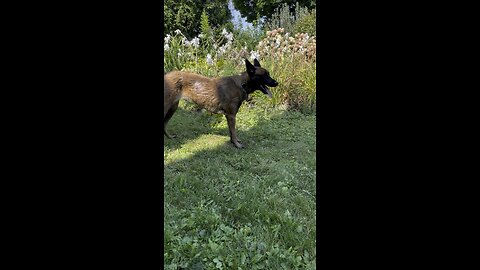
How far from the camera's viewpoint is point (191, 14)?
551 inches

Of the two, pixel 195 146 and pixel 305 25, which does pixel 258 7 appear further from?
pixel 195 146

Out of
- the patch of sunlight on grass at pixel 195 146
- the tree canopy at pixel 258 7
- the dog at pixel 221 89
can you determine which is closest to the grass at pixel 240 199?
the patch of sunlight on grass at pixel 195 146

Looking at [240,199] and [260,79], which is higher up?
[260,79]

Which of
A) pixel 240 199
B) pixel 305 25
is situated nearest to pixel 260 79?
pixel 240 199

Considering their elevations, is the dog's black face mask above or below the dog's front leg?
above

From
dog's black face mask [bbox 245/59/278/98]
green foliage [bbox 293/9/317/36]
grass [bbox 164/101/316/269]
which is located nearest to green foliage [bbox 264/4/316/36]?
green foliage [bbox 293/9/317/36]

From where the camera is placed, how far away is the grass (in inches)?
65.7

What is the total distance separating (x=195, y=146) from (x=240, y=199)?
1.61 metres

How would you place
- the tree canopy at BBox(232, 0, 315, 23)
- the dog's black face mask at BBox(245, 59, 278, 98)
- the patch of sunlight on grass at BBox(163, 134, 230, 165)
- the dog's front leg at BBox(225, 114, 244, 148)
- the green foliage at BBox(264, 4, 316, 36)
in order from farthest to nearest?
the tree canopy at BBox(232, 0, 315, 23) → the green foliage at BBox(264, 4, 316, 36) → the dog's black face mask at BBox(245, 59, 278, 98) → the dog's front leg at BBox(225, 114, 244, 148) → the patch of sunlight on grass at BBox(163, 134, 230, 165)

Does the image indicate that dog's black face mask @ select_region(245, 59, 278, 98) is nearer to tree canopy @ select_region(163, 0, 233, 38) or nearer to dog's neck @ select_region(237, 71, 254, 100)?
dog's neck @ select_region(237, 71, 254, 100)

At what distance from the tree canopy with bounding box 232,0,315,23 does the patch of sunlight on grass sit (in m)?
12.6
